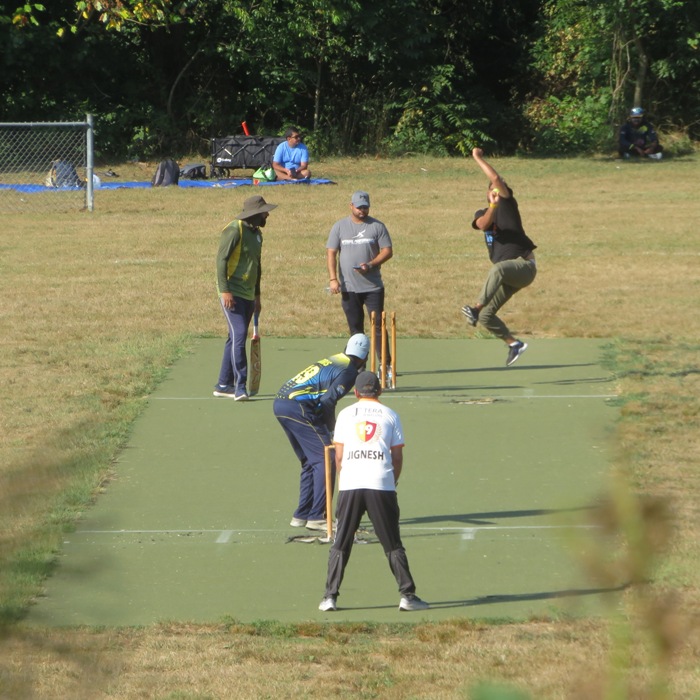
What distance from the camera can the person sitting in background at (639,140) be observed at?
31.9 metres

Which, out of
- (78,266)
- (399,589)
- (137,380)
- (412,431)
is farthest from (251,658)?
(78,266)

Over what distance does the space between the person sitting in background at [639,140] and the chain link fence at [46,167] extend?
12.6 m

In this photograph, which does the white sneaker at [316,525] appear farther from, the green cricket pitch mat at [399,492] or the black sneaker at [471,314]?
the black sneaker at [471,314]

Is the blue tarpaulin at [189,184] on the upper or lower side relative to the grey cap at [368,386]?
lower

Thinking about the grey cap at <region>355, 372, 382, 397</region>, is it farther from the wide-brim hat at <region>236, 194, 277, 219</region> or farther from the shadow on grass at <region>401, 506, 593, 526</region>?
the wide-brim hat at <region>236, 194, 277, 219</region>

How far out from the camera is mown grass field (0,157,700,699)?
151 cm

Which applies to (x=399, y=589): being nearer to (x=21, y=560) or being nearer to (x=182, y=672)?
(x=182, y=672)

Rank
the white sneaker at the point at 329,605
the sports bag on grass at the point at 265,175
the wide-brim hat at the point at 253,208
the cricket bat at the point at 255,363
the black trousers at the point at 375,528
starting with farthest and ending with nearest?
the sports bag on grass at the point at 265,175
the wide-brim hat at the point at 253,208
the cricket bat at the point at 255,363
the white sneaker at the point at 329,605
the black trousers at the point at 375,528

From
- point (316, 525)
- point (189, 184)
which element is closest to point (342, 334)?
point (316, 525)

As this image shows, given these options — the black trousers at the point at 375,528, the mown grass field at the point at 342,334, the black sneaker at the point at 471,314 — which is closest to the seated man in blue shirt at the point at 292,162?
the mown grass field at the point at 342,334

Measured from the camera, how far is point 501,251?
1248 centimetres

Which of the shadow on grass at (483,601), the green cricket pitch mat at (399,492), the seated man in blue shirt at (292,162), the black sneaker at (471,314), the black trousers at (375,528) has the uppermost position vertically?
the black trousers at (375,528)

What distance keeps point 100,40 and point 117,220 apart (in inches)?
445

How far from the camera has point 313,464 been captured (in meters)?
8.63
